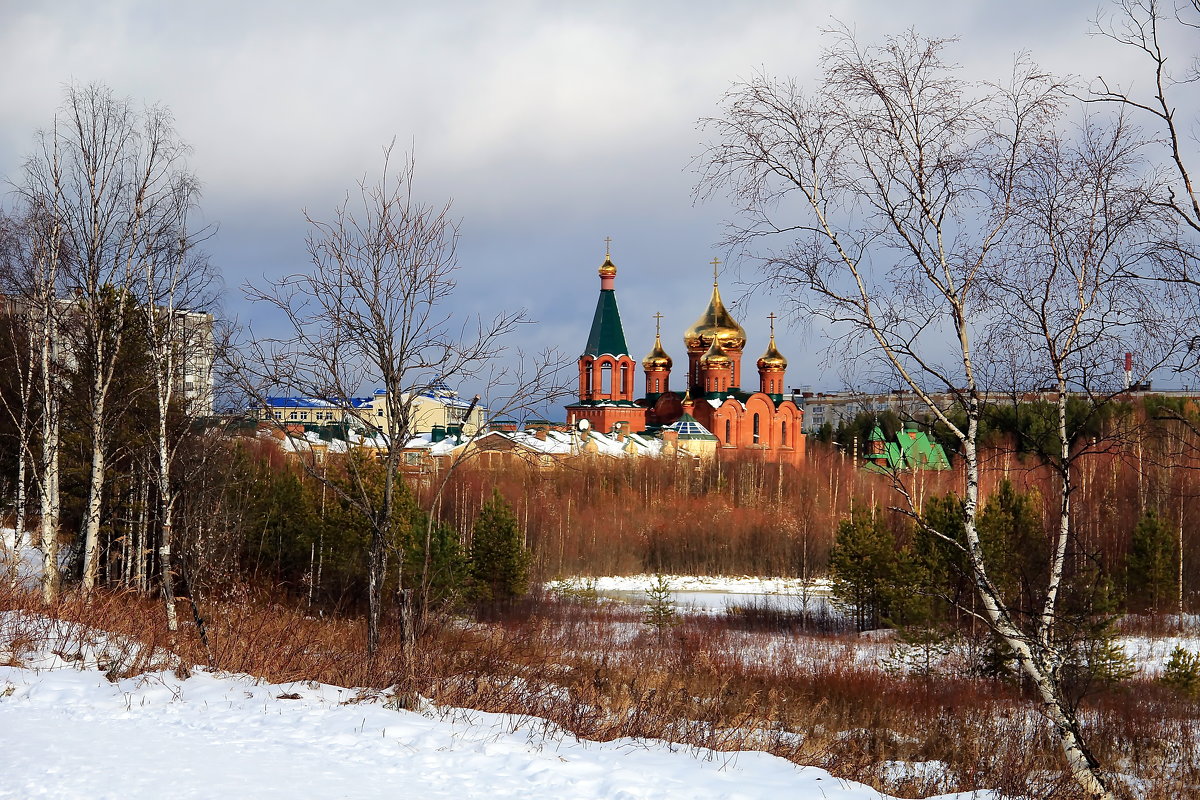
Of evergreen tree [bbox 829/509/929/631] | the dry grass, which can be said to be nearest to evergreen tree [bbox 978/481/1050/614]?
evergreen tree [bbox 829/509/929/631]

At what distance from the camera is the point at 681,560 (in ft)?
138

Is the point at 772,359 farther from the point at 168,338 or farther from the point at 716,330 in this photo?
the point at 168,338

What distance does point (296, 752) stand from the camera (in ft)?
20.6

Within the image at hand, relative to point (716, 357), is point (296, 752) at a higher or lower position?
lower

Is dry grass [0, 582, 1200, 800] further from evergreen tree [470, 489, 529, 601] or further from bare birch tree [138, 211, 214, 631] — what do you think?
evergreen tree [470, 489, 529, 601]

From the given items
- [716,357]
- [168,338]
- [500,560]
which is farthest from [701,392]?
[168,338]

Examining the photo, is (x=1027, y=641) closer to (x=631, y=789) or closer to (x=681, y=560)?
(x=631, y=789)

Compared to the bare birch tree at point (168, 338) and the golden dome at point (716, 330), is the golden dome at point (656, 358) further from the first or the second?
the bare birch tree at point (168, 338)

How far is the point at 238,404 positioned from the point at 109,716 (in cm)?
701

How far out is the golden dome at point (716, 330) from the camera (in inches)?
2410

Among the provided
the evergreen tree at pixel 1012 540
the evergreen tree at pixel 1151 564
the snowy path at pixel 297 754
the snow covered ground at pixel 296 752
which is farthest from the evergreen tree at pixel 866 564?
the snowy path at pixel 297 754

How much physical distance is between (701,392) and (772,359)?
533 cm

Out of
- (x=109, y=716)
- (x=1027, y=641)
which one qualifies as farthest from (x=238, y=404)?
(x=1027, y=641)

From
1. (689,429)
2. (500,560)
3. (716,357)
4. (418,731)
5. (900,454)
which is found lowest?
(500,560)
